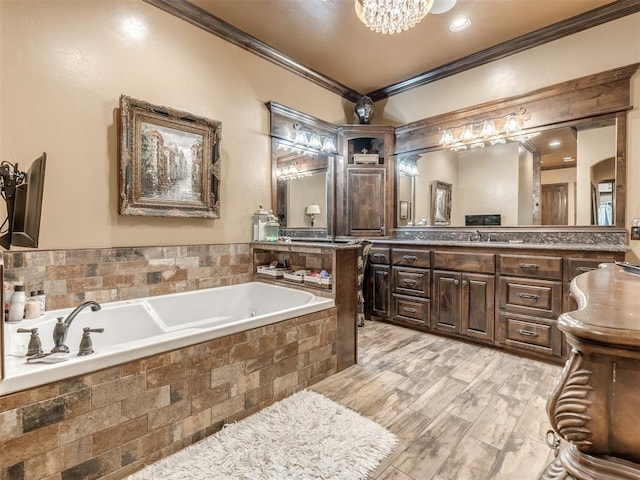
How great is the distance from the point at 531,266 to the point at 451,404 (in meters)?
1.42

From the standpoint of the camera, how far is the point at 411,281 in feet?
10.9

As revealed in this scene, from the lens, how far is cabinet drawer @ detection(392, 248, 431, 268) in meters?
3.21

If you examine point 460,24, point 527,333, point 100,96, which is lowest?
point 527,333

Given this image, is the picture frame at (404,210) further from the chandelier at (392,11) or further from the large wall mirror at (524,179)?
the chandelier at (392,11)

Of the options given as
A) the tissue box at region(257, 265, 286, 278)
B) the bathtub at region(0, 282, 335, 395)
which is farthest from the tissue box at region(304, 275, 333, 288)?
the tissue box at region(257, 265, 286, 278)

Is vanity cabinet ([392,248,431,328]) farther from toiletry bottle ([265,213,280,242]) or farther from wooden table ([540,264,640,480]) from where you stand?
wooden table ([540,264,640,480])

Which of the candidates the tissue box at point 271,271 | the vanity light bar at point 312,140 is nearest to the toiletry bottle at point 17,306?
the tissue box at point 271,271

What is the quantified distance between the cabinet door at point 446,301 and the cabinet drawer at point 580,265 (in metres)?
0.84

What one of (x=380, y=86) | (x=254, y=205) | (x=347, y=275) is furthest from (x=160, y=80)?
(x=380, y=86)

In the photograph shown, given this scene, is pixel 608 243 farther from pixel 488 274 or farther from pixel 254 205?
pixel 254 205

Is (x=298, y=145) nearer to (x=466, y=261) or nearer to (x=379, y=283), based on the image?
(x=379, y=283)

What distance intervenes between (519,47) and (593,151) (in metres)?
1.27

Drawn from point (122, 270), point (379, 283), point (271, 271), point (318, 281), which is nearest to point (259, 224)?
point (271, 271)

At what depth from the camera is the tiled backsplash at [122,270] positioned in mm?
1973
